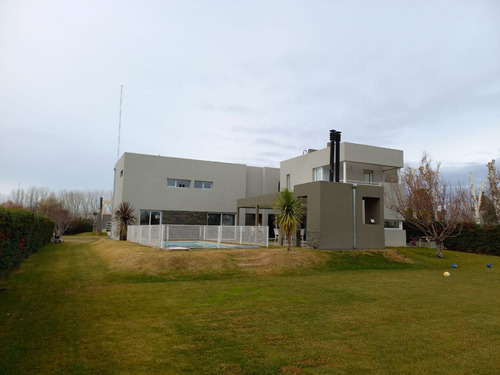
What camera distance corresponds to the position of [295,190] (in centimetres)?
1858

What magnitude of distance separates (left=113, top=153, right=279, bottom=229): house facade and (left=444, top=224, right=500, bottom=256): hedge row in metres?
15.3

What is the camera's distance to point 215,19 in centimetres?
1191

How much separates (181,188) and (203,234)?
10.7 metres

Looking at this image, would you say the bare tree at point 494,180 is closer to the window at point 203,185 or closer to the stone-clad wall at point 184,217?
the window at point 203,185

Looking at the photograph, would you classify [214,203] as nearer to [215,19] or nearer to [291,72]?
[291,72]

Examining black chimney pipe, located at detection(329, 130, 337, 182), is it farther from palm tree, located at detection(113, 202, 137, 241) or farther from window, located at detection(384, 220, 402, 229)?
palm tree, located at detection(113, 202, 137, 241)

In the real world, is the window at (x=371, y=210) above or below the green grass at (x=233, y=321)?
above

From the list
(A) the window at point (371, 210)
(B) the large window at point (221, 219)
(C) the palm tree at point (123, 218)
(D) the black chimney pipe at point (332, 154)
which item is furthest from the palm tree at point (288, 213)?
(B) the large window at point (221, 219)

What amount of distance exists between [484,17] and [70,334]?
14.6 metres

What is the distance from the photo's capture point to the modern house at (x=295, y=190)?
16906 mm

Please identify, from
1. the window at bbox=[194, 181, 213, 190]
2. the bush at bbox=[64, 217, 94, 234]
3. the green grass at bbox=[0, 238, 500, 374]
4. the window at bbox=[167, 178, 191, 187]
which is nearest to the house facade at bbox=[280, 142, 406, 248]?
the green grass at bbox=[0, 238, 500, 374]

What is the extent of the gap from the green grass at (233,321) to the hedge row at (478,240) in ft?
39.9

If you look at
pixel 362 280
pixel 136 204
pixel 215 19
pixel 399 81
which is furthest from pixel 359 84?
pixel 136 204

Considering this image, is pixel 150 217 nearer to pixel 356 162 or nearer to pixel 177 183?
pixel 177 183
